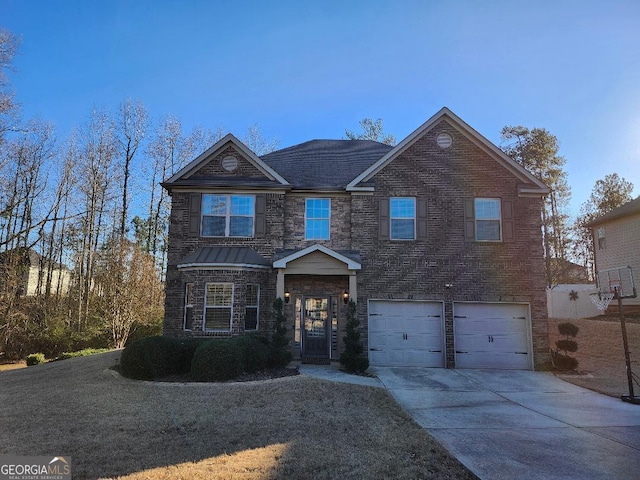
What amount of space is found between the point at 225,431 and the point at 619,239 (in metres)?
23.8

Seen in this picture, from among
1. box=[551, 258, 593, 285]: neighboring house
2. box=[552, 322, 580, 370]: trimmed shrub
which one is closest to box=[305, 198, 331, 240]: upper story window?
box=[552, 322, 580, 370]: trimmed shrub

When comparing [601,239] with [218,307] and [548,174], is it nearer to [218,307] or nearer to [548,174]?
[548,174]

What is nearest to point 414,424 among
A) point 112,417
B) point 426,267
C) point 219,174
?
point 112,417

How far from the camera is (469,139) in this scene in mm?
14273

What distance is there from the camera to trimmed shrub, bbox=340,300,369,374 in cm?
1185

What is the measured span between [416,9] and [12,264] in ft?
72.7

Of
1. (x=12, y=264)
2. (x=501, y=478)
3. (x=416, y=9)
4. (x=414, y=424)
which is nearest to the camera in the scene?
(x=501, y=478)

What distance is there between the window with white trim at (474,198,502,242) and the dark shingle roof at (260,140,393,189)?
4.39m

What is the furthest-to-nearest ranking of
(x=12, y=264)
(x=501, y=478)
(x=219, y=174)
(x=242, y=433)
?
(x=12, y=264)
(x=219, y=174)
(x=242, y=433)
(x=501, y=478)

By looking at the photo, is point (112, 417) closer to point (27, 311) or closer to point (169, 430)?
point (169, 430)

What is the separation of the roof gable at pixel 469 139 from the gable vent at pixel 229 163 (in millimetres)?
4080

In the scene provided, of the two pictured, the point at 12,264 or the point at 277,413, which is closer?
the point at 277,413

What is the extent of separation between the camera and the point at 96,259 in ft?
76.0

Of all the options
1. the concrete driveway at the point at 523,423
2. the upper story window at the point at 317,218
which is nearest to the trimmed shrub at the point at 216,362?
the concrete driveway at the point at 523,423
